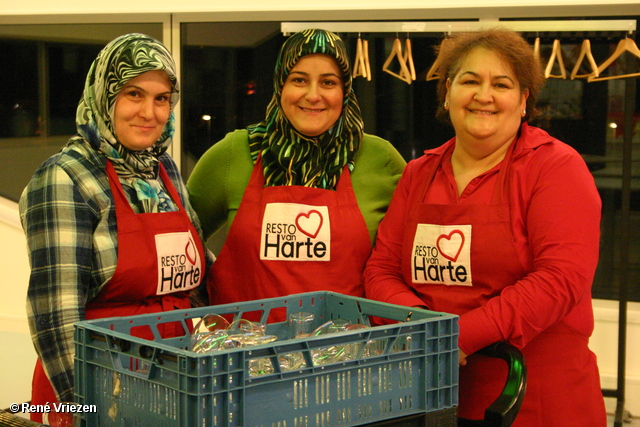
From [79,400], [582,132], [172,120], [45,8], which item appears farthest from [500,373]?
[45,8]

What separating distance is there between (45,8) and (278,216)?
2887mm

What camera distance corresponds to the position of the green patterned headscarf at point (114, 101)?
5.78 ft

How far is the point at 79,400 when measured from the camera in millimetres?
1266

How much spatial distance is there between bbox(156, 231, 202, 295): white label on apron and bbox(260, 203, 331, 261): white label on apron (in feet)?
0.68

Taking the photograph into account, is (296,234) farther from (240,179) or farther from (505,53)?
(505,53)

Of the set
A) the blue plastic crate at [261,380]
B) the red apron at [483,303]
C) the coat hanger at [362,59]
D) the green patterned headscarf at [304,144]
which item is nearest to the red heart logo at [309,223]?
the green patterned headscarf at [304,144]

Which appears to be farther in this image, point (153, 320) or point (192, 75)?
point (192, 75)

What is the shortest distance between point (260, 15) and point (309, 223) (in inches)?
89.0

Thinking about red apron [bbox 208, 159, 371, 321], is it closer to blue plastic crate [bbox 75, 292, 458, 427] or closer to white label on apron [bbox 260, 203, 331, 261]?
white label on apron [bbox 260, 203, 331, 261]

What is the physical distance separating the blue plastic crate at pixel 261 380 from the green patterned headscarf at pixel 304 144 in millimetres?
696

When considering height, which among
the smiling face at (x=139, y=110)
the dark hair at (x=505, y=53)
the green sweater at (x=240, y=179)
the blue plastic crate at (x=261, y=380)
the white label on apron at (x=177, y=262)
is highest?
the dark hair at (x=505, y=53)

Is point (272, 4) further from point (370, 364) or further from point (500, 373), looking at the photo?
point (370, 364)

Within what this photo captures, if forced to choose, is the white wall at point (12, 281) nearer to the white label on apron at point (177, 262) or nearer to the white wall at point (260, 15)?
the white wall at point (260, 15)

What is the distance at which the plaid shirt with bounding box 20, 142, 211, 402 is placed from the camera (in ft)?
5.19
